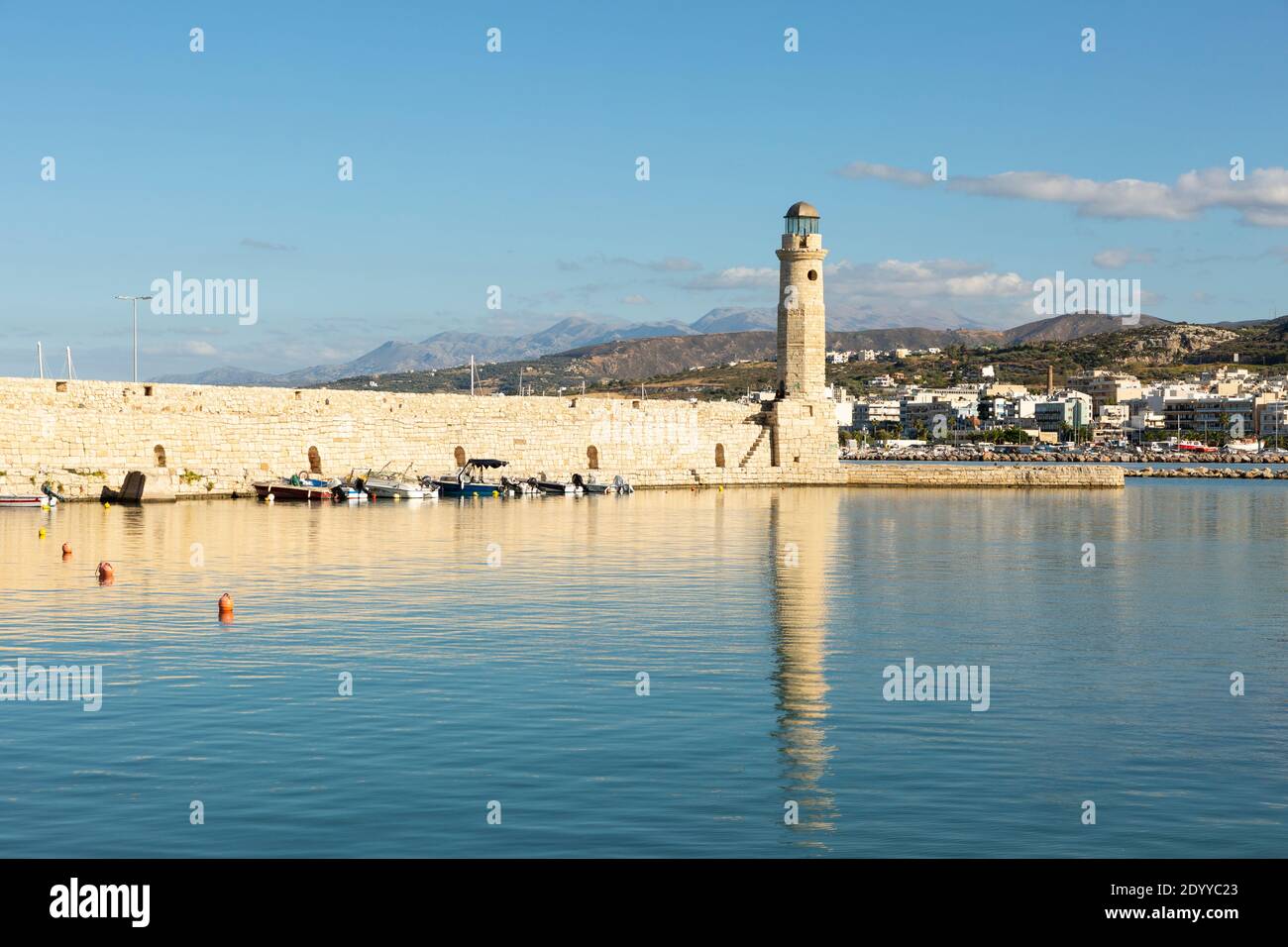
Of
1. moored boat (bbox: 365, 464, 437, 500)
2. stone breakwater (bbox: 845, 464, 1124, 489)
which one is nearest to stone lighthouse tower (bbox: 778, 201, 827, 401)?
stone breakwater (bbox: 845, 464, 1124, 489)

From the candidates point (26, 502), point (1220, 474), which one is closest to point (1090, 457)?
point (1220, 474)

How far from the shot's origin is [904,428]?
589 ft

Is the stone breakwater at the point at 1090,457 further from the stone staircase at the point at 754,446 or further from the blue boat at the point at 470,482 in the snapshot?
the blue boat at the point at 470,482

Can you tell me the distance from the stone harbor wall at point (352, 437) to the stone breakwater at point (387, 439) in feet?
0.14

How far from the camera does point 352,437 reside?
46.7 metres

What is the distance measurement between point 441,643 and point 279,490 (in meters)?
28.7

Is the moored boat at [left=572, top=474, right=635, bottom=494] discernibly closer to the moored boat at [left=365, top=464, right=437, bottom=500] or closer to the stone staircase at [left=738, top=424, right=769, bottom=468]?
the stone staircase at [left=738, top=424, right=769, bottom=468]

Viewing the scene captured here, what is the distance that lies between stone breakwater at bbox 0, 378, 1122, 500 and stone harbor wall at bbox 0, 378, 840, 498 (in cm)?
4

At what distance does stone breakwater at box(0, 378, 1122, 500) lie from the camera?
39156 millimetres

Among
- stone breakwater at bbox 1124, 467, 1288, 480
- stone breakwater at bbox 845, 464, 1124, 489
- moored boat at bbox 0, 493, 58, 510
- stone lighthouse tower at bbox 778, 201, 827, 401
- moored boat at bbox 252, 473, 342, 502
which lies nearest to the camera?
moored boat at bbox 0, 493, 58, 510

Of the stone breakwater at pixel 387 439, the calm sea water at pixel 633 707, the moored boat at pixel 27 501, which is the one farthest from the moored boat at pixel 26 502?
the calm sea water at pixel 633 707

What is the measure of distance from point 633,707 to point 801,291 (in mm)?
45183

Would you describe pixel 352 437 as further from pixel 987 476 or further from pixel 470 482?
pixel 987 476
